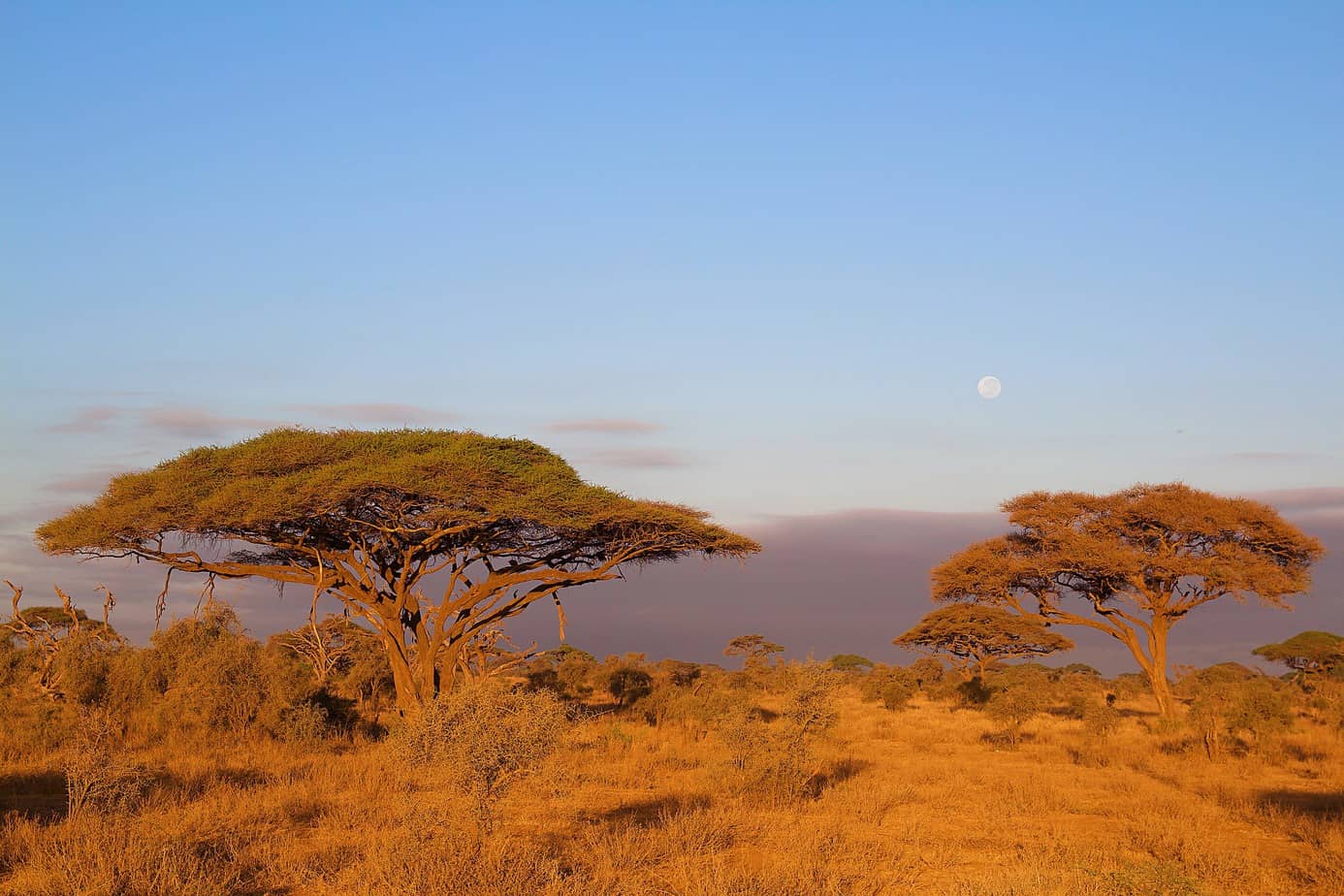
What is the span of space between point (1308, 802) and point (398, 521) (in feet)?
55.8

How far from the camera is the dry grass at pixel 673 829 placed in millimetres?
8938

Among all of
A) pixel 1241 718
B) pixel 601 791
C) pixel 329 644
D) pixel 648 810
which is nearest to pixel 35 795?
pixel 601 791

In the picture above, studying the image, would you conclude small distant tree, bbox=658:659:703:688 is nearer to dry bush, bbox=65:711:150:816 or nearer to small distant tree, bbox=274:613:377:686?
small distant tree, bbox=274:613:377:686

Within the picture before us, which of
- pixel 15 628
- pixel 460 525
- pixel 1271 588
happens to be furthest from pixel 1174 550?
pixel 15 628

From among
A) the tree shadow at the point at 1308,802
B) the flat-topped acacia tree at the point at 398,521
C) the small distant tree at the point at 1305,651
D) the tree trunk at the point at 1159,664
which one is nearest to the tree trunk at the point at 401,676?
the flat-topped acacia tree at the point at 398,521

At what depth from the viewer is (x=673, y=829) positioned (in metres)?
11.2

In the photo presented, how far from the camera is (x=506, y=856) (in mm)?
9438

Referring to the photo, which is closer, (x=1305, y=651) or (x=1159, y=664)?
(x=1159, y=664)

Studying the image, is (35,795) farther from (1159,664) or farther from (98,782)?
(1159,664)

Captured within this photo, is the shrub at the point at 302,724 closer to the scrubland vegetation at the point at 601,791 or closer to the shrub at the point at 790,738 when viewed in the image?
the scrubland vegetation at the point at 601,791

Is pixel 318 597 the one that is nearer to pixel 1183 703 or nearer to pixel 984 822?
pixel 984 822

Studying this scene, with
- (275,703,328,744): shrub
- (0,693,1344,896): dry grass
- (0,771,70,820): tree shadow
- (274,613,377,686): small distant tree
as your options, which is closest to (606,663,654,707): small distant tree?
(274,613,377,686): small distant tree

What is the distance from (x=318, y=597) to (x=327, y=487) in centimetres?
278

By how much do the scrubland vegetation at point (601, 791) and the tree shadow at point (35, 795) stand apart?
72 millimetres
